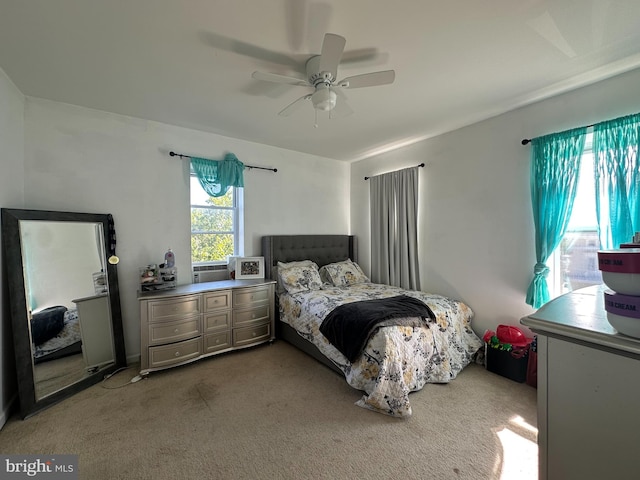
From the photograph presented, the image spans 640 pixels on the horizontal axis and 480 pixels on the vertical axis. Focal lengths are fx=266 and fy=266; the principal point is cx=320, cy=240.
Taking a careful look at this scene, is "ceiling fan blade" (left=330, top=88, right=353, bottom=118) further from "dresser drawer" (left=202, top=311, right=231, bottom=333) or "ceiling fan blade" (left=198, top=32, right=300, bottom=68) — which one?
"dresser drawer" (left=202, top=311, right=231, bottom=333)

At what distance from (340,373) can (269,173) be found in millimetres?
2767

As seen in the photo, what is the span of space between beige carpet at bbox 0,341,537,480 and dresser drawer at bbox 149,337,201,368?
0.15 m

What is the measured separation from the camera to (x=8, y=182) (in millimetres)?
2146

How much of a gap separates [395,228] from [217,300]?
8.40 ft

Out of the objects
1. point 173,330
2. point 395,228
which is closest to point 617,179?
point 395,228

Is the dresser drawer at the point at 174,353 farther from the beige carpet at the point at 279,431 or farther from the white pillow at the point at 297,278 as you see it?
the white pillow at the point at 297,278

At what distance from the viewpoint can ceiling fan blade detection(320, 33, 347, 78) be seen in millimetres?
1458

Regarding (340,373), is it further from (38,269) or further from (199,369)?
(38,269)

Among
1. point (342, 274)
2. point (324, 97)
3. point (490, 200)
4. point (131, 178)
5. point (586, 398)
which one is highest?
point (324, 97)

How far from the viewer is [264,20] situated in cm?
158

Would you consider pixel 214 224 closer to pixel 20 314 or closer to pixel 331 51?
pixel 20 314

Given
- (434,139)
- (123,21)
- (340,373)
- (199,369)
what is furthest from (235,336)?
(434,139)

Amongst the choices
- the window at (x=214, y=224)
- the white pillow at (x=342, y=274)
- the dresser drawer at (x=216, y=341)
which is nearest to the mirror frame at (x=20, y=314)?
the dresser drawer at (x=216, y=341)

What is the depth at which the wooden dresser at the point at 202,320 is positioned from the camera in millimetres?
2604
